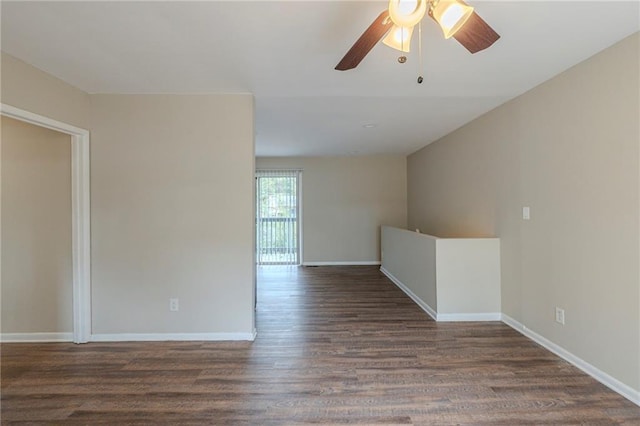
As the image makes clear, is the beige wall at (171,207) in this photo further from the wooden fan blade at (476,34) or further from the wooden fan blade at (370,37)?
the wooden fan blade at (476,34)

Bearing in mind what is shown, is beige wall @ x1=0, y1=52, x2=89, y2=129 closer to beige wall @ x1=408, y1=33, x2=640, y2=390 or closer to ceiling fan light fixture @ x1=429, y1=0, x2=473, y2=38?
ceiling fan light fixture @ x1=429, y1=0, x2=473, y2=38

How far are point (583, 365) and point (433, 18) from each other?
263cm

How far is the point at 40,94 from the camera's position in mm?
2500

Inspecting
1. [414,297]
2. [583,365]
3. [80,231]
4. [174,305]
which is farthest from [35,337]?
[583,365]

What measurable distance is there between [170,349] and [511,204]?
11.5ft

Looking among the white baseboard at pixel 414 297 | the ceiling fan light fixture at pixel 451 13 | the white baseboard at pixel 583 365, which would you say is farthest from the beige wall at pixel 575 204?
the ceiling fan light fixture at pixel 451 13

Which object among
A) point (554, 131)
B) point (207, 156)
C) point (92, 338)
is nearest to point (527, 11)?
point (554, 131)

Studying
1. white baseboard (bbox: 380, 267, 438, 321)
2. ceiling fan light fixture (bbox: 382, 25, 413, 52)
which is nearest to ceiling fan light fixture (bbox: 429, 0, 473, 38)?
ceiling fan light fixture (bbox: 382, 25, 413, 52)

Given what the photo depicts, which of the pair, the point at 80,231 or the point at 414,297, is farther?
the point at 414,297

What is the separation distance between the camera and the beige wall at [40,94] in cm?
224

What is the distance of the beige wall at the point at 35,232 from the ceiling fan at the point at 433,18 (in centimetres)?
299

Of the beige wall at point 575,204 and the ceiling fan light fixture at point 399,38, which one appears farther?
the beige wall at point 575,204

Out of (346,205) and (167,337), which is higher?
(346,205)

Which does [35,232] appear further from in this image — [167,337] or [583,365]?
[583,365]
